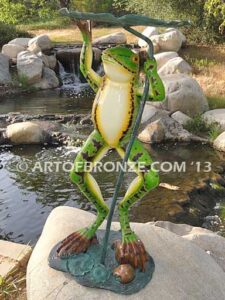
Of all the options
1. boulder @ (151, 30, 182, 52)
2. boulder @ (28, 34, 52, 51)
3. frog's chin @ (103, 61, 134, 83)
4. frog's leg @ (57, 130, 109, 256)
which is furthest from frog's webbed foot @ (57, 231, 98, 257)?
boulder @ (28, 34, 52, 51)

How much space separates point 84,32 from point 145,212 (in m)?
4.43

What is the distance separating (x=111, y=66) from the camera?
3391mm

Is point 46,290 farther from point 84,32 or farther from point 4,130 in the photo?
point 4,130

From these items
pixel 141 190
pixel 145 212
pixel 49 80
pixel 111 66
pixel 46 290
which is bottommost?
pixel 49 80

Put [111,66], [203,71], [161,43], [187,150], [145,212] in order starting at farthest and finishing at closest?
[161,43]
[203,71]
[187,150]
[145,212]
[111,66]

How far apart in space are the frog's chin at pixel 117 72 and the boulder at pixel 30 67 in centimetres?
1324

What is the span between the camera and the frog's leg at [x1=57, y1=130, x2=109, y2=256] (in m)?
3.65

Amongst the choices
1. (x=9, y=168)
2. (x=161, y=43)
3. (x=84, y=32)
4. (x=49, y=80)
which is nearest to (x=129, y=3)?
(x=161, y=43)

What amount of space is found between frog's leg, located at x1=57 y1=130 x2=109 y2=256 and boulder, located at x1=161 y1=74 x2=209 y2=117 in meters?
8.40

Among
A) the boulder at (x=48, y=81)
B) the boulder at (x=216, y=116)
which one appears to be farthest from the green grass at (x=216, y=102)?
the boulder at (x=48, y=81)

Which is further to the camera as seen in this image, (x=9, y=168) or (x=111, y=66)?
(x=9, y=168)

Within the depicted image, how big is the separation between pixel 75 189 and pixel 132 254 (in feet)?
15.8

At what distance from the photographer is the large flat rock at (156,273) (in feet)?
11.7

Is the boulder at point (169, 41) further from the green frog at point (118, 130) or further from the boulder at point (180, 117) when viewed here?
the green frog at point (118, 130)
